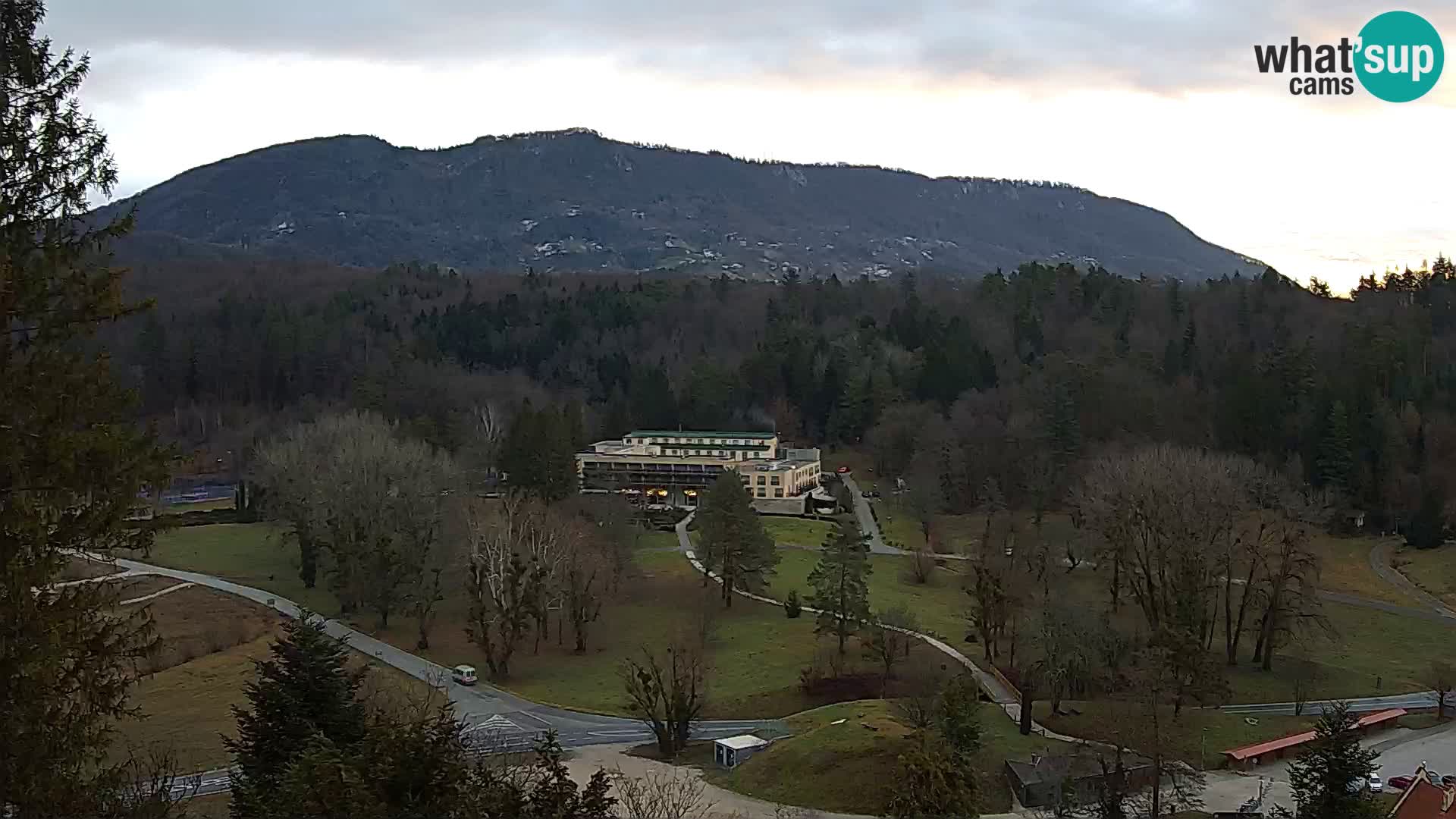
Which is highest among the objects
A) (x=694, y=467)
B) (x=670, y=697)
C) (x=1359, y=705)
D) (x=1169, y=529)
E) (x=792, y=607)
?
(x=1169, y=529)

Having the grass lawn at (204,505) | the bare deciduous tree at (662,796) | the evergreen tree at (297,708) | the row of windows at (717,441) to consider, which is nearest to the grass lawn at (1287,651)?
the bare deciduous tree at (662,796)

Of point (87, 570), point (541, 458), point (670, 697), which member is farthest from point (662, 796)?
point (541, 458)

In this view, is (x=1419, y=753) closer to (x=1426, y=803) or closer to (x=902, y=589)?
(x=1426, y=803)

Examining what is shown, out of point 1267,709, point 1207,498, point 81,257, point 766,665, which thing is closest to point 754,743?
point 766,665

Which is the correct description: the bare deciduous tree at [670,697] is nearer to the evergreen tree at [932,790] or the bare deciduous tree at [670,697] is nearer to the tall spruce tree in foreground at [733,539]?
the evergreen tree at [932,790]

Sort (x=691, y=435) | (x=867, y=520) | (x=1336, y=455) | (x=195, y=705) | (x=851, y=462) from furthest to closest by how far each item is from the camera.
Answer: (x=851, y=462) < (x=691, y=435) < (x=867, y=520) < (x=1336, y=455) < (x=195, y=705)

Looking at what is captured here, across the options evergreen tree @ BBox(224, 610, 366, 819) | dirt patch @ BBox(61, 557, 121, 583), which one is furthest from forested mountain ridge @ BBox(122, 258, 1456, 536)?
evergreen tree @ BBox(224, 610, 366, 819)

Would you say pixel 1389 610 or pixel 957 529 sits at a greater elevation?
pixel 957 529
